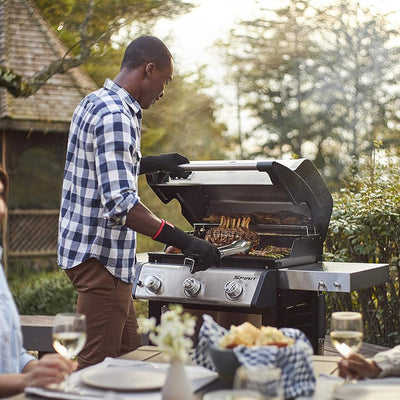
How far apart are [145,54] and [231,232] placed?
3.29ft

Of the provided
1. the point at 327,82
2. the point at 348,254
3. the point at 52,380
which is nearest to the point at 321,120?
the point at 327,82

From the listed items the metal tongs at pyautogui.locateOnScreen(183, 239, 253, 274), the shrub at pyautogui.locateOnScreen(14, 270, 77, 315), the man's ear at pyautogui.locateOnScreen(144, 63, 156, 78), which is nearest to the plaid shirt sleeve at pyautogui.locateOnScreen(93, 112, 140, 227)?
the man's ear at pyautogui.locateOnScreen(144, 63, 156, 78)

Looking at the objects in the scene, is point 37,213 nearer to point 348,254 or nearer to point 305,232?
point 348,254

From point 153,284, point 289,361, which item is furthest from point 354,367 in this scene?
point 153,284

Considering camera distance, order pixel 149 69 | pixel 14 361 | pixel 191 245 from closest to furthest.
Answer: pixel 14 361 < pixel 191 245 < pixel 149 69

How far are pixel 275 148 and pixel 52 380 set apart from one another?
71.2ft

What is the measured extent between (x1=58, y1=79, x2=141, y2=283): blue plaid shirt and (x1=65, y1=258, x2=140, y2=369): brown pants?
4cm

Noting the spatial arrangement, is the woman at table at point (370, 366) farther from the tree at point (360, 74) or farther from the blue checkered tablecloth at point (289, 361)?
the tree at point (360, 74)

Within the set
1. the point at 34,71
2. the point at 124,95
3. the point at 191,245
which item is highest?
the point at 34,71

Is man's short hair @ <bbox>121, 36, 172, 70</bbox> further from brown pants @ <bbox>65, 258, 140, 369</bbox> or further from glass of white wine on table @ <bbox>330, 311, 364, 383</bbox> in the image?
glass of white wine on table @ <bbox>330, 311, 364, 383</bbox>

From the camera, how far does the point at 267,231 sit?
3746 mm

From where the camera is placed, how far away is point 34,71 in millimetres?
11695

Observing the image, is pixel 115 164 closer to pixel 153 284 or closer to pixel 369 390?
pixel 153 284

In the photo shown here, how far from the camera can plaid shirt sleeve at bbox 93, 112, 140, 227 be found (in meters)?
2.89
